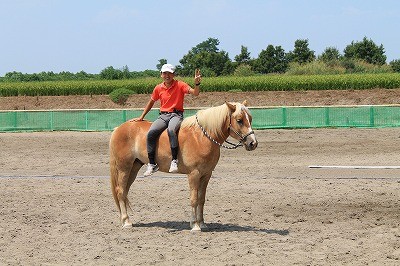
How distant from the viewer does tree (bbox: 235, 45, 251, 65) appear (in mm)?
115250

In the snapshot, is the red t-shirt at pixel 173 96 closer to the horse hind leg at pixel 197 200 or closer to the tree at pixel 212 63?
the horse hind leg at pixel 197 200

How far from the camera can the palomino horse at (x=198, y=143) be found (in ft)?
35.7

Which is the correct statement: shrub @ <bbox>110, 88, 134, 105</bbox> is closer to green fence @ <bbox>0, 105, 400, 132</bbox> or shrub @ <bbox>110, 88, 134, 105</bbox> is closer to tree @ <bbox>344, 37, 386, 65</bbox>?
green fence @ <bbox>0, 105, 400, 132</bbox>

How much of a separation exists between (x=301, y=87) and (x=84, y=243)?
43680mm

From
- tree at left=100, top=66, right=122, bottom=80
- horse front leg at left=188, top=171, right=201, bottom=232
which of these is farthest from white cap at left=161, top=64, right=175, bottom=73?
tree at left=100, top=66, right=122, bottom=80

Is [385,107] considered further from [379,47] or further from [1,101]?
[379,47]

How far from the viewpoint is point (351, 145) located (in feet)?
79.6

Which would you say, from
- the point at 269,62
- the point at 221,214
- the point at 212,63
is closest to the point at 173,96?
the point at 221,214

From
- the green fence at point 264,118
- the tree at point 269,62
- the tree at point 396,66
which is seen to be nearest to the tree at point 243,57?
the tree at point 269,62

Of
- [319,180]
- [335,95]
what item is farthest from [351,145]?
[335,95]

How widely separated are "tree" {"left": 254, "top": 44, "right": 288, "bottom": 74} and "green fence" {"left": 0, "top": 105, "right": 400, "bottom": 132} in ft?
269

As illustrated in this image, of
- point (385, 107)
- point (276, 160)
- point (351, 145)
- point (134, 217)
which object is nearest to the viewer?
point (134, 217)

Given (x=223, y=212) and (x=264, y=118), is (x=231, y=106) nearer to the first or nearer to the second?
(x=223, y=212)

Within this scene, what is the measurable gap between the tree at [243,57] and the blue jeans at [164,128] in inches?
4095
